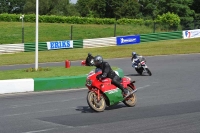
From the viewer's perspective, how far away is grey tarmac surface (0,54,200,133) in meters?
9.79

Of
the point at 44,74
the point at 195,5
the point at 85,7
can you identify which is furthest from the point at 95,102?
the point at 85,7

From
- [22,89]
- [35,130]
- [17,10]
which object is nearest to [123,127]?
[35,130]

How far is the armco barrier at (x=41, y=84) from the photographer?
16359mm

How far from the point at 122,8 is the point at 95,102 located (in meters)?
74.7

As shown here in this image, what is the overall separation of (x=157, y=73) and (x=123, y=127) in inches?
504

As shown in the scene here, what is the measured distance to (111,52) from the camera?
3619 cm

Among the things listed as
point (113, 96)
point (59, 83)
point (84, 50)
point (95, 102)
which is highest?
point (113, 96)

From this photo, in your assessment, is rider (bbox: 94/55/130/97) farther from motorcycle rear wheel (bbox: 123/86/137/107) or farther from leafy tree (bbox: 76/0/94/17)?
leafy tree (bbox: 76/0/94/17)

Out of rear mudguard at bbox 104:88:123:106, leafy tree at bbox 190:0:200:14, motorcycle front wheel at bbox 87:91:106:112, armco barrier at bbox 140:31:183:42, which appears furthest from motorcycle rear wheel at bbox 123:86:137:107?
leafy tree at bbox 190:0:200:14

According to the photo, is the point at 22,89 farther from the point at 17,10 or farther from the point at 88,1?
the point at 17,10

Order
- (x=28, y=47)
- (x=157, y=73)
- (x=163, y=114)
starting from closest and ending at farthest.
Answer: (x=163, y=114), (x=157, y=73), (x=28, y=47)

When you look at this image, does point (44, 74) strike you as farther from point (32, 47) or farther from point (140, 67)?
point (32, 47)

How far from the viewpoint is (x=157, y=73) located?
22391 millimetres

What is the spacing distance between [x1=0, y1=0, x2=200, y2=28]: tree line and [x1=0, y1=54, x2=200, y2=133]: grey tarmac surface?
6240 cm
